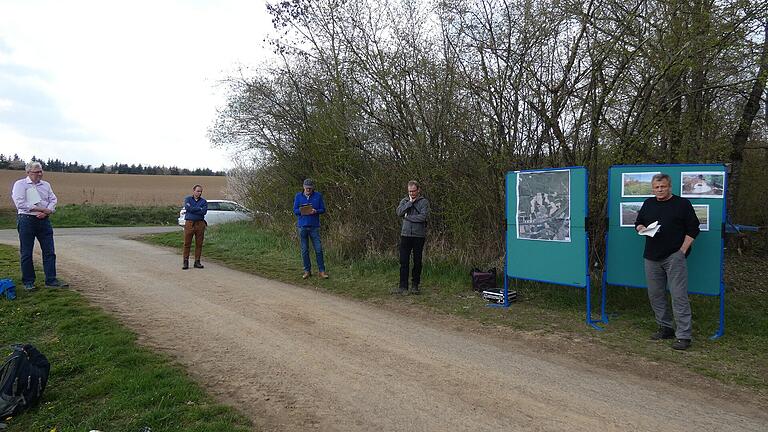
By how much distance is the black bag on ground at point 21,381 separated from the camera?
12.2ft

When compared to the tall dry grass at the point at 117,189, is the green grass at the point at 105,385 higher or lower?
lower

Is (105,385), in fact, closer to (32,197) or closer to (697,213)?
(32,197)

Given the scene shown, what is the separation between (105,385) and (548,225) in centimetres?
529

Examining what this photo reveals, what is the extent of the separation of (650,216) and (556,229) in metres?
1.24

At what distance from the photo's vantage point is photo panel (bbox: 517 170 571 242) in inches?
256

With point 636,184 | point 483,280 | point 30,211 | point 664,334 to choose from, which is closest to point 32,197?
point 30,211

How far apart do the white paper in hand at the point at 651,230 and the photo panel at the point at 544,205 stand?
39.1 inches

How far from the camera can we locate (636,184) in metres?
6.09

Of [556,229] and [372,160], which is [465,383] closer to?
[556,229]

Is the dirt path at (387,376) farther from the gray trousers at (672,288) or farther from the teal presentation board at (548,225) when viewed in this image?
the teal presentation board at (548,225)

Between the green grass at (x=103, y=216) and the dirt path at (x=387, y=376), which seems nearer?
the dirt path at (x=387, y=376)

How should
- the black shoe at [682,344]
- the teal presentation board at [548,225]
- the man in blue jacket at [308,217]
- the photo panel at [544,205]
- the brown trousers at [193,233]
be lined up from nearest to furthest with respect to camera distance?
the black shoe at [682,344] < the teal presentation board at [548,225] < the photo panel at [544,205] < the man in blue jacket at [308,217] < the brown trousers at [193,233]

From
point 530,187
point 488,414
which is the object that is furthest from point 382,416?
point 530,187

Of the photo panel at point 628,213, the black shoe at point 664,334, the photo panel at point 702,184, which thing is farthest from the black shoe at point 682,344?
the photo panel at point 702,184
